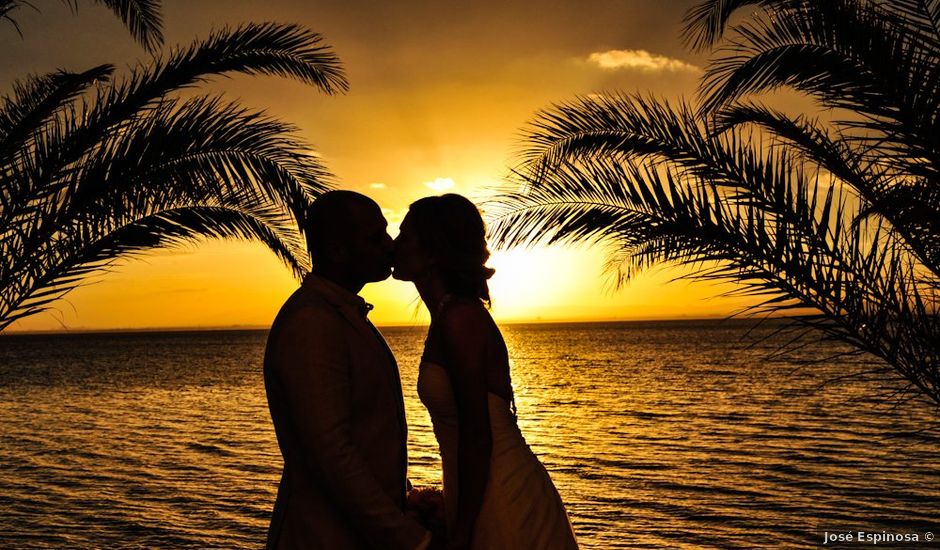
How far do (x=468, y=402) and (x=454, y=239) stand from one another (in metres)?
0.62

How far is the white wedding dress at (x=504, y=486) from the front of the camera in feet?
8.97

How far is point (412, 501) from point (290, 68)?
5111mm

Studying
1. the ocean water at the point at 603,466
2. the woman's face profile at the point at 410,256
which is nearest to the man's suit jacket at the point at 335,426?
the woman's face profile at the point at 410,256

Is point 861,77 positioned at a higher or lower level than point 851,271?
higher

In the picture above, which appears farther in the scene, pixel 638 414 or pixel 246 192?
pixel 638 414

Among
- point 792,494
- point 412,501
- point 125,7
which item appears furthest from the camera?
point 792,494

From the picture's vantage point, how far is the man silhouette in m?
2.07

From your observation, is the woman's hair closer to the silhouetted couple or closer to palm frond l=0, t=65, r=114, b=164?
the silhouetted couple

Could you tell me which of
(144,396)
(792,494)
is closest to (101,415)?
(144,396)

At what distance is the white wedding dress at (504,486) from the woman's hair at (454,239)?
13.7 inches

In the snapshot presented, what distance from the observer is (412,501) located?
8.45 feet

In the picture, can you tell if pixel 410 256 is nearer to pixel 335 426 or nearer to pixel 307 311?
pixel 307 311

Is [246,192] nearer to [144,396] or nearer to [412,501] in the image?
[412,501]

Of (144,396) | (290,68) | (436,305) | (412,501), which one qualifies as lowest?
(144,396)
